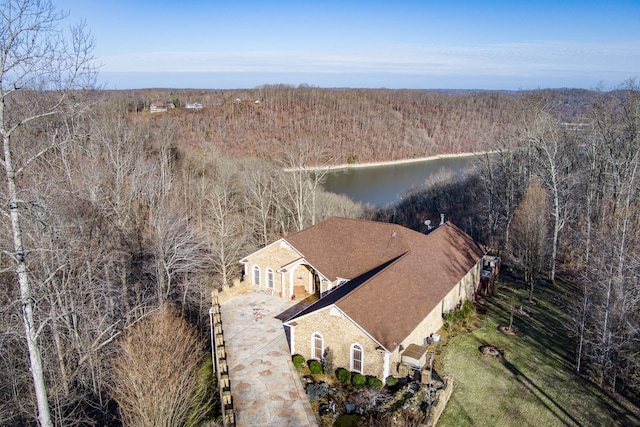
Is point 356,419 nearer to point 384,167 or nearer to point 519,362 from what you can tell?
point 519,362

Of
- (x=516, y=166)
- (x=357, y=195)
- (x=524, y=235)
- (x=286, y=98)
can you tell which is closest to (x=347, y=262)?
(x=524, y=235)

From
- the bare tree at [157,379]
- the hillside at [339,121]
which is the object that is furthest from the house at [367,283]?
the hillside at [339,121]

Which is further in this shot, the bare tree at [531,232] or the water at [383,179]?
the water at [383,179]

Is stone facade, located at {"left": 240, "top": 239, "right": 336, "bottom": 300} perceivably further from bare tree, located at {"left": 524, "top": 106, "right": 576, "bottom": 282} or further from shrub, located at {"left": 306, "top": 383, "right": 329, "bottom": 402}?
bare tree, located at {"left": 524, "top": 106, "right": 576, "bottom": 282}

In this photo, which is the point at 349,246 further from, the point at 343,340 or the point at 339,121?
the point at 339,121

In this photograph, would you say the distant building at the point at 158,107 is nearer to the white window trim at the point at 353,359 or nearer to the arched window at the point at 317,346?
the arched window at the point at 317,346

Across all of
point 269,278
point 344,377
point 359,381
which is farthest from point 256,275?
point 359,381
